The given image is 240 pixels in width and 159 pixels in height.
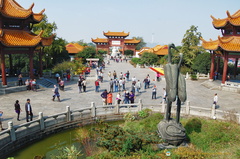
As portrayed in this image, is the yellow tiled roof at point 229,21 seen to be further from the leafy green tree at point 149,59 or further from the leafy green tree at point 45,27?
the leafy green tree at point 45,27

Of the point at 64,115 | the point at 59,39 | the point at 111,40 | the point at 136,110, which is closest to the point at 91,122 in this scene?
the point at 64,115

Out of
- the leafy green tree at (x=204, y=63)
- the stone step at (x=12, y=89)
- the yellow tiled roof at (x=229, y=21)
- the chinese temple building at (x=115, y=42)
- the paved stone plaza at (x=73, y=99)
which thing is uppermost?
the chinese temple building at (x=115, y=42)

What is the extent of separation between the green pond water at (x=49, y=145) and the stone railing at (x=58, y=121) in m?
0.23

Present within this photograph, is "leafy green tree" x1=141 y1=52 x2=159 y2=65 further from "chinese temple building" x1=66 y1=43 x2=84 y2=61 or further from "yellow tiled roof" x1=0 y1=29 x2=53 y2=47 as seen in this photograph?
"yellow tiled roof" x1=0 y1=29 x2=53 y2=47

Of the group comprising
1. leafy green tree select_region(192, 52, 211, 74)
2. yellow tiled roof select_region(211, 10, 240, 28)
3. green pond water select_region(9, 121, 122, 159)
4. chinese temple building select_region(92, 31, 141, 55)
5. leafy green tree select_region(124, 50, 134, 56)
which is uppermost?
chinese temple building select_region(92, 31, 141, 55)

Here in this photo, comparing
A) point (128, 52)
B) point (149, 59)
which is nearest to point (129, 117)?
point (149, 59)

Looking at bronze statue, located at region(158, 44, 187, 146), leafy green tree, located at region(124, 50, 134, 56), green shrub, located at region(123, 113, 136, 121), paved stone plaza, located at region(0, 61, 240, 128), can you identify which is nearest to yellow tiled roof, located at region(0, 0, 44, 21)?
paved stone plaza, located at region(0, 61, 240, 128)

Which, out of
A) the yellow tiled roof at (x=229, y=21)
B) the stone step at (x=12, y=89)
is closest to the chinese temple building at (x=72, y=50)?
the stone step at (x=12, y=89)

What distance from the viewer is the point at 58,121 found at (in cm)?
1088

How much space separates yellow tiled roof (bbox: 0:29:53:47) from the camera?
16438 mm

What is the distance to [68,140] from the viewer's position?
1023 centimetres

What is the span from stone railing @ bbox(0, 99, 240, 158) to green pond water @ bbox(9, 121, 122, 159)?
23 centimetres

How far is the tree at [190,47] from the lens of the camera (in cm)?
3116

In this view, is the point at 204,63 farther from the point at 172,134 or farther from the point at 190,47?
the point at 172,134
